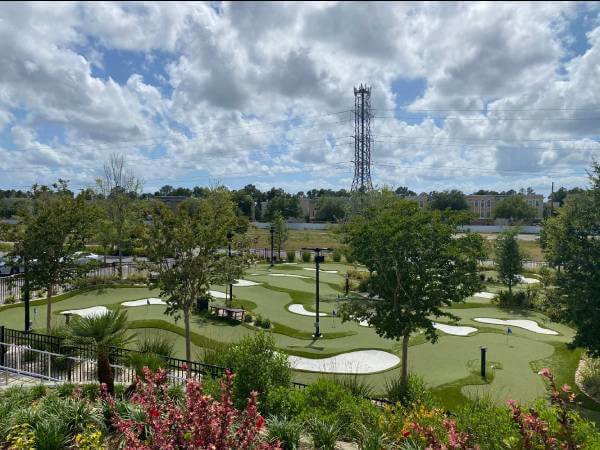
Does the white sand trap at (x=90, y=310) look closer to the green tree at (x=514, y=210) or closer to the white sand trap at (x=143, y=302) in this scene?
the white sand trap at (x=143, y=302)

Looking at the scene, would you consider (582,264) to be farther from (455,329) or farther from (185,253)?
(185,253)

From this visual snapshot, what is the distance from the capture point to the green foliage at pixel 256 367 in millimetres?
8344

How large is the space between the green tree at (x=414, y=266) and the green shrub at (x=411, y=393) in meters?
1.12

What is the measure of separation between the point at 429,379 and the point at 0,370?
11250 mm

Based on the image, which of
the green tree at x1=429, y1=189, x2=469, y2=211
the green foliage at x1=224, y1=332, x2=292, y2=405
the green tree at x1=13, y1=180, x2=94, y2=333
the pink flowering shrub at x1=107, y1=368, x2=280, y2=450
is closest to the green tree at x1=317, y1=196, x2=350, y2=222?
the green tree at x1=429, y1=189, x2=469, y2=211

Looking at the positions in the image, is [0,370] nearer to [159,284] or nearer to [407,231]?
[159,284]

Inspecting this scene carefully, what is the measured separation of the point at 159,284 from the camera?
13.5 m

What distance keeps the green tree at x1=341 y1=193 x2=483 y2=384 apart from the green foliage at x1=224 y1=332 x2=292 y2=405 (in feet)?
14.3

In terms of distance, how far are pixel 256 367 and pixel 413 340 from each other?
9.80 meters

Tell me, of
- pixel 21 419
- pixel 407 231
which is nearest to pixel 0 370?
pixel 21 419

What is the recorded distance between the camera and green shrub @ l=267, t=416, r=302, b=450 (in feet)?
22.3

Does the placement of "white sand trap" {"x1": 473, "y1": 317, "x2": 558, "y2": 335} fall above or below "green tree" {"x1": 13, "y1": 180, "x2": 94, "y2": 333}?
below

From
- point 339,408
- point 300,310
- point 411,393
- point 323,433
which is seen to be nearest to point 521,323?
point 300,310

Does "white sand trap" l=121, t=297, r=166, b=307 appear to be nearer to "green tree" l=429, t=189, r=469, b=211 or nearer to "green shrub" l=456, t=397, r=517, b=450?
"green shrub" l=456, t=397, r=517, b=450
